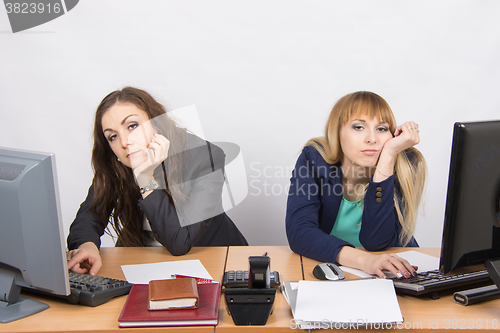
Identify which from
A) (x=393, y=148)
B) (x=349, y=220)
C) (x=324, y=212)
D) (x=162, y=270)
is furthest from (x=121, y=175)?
(x=393, y=148)

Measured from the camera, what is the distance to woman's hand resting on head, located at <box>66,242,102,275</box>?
1256mm

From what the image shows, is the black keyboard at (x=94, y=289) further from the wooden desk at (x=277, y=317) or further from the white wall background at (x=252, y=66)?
the white wall background at (x=252, y=66)

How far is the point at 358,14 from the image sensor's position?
2592 millimetres

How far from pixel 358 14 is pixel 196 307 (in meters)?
2.28

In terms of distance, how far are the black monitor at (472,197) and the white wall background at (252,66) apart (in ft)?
5.79

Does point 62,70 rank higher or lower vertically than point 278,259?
higher

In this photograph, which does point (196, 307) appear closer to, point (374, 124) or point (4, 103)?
point (374, 124)

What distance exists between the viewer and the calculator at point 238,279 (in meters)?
1.11

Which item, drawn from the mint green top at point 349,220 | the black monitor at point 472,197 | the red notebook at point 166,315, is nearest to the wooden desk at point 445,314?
the black monitor at point 472,197

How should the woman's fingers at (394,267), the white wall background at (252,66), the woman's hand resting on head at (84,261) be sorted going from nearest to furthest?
the woman's fingers at (394,267), the woman's hand resting on head at (84,261), the white wall background at (252,66)

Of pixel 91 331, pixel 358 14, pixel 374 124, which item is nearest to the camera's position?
pixel 91 331

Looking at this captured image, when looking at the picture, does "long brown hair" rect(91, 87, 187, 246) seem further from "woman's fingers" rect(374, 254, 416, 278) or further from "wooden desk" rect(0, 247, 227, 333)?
"woman's fingers" rect(374, 254, 416, 278)

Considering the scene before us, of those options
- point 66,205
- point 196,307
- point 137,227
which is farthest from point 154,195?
point 66,205

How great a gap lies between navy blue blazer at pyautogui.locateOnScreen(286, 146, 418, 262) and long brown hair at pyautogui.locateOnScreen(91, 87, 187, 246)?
0.52m
